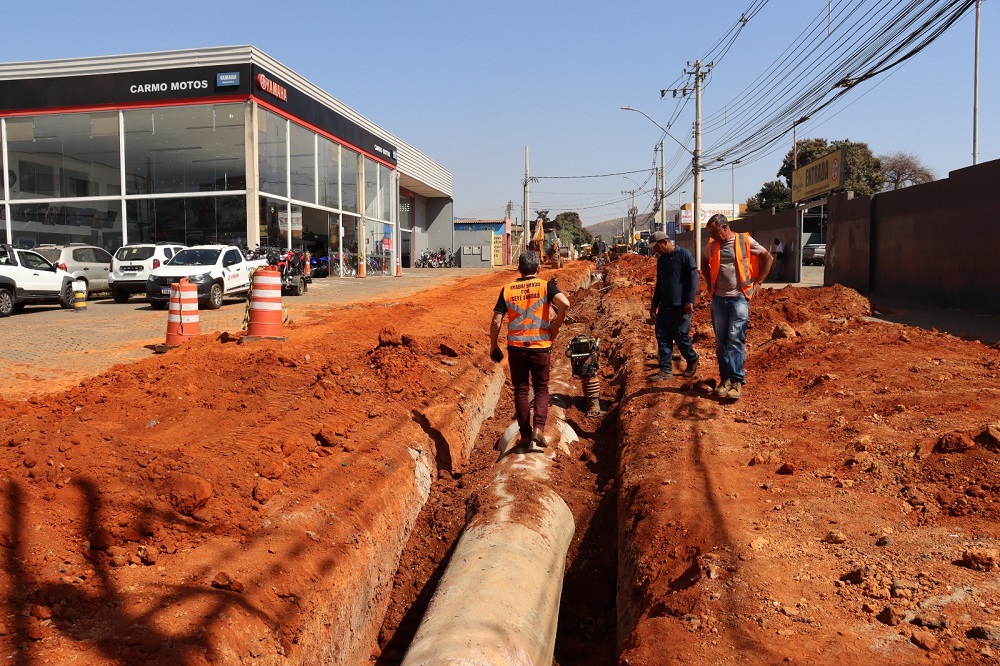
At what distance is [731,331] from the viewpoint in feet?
25.3

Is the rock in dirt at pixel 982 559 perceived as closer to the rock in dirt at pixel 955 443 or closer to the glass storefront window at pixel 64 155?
the rock in dirt at pixel 955 443

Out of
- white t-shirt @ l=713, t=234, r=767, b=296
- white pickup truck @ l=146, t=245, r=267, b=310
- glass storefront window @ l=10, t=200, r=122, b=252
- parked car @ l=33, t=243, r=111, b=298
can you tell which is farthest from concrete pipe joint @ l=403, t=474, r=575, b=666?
glass storefront window @ l=10, t=200, r=122, b=252

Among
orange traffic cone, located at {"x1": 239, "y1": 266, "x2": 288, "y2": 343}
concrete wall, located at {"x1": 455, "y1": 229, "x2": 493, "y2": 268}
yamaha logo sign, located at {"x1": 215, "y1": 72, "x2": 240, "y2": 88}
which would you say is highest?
yamaha logo sign, located at {"x1": 215, "y1": 72, "x2": 240, "y2": 88}

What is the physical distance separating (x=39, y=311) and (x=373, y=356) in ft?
44.0

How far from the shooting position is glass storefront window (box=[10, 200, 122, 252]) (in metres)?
28.1

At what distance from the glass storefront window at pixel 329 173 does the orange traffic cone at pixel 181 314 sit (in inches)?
883

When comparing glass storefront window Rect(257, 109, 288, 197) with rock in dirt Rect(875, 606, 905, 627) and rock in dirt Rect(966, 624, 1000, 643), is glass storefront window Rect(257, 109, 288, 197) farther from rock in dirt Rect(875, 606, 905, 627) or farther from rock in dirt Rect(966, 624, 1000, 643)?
rock in dirt Rect(966, 624, 1000, 643)

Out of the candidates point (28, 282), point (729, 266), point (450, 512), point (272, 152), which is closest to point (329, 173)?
point (272, 152)

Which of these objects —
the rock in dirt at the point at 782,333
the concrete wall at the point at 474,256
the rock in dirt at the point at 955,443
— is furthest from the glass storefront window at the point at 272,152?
the concrete wall at the point at 474,256

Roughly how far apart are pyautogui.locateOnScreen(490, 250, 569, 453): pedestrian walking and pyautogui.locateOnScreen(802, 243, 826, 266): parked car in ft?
120

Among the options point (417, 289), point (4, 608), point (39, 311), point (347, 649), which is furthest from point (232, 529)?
point (417, 289)

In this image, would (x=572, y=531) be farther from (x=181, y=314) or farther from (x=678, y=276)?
(x=181, y=314)

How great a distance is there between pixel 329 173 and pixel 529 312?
30087mm

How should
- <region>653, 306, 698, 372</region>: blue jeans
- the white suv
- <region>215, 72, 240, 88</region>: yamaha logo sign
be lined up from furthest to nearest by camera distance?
<region>215, 72, 240, 88</region>: yamaha logo sign
the white suv
<region>653, 306, 698, 372</region>: blue jeans
